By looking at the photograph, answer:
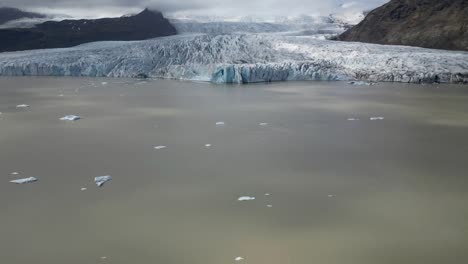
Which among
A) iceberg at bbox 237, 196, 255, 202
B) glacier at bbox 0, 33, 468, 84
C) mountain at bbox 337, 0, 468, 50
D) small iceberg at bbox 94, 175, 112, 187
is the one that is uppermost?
mountain at bbox 337, 0, 468, 50

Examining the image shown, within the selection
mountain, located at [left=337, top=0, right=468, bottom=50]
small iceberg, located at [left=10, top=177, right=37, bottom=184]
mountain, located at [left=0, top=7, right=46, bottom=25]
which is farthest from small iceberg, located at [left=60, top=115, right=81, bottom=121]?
mountain, located at [left=0, top=7, right=46, bottom=25]

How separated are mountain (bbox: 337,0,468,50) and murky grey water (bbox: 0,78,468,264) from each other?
14994mm

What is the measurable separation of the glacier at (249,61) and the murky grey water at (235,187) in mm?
6741

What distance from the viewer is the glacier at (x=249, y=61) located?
51.9 ft

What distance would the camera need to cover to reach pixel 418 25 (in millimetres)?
25391

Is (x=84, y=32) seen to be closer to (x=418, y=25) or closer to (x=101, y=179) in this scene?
(x=418, y=25)

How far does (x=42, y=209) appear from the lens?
395 cm

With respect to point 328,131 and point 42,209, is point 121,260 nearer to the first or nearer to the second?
point 42,209

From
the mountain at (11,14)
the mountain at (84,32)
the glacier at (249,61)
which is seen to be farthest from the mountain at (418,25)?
the mountain at (11,14)

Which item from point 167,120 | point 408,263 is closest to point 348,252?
point 408,263

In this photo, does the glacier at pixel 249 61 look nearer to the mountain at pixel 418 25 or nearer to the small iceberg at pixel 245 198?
the mountain at pixel 418 25

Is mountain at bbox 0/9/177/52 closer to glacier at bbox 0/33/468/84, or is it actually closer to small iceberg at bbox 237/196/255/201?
glacier at bbox 0/33/468/84

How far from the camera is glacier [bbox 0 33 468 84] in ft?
51.9

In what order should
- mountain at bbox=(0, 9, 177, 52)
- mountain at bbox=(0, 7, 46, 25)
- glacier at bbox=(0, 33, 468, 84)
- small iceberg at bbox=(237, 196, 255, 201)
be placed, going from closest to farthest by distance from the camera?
small iceberg at bbox=(237, 196, 255, 201) < glacier at bbox=(0, 33, 468, 84) < mountain at bbox=(0, 9, 177, 52) < mountain at bbox=(0, 7, 46, 25)
